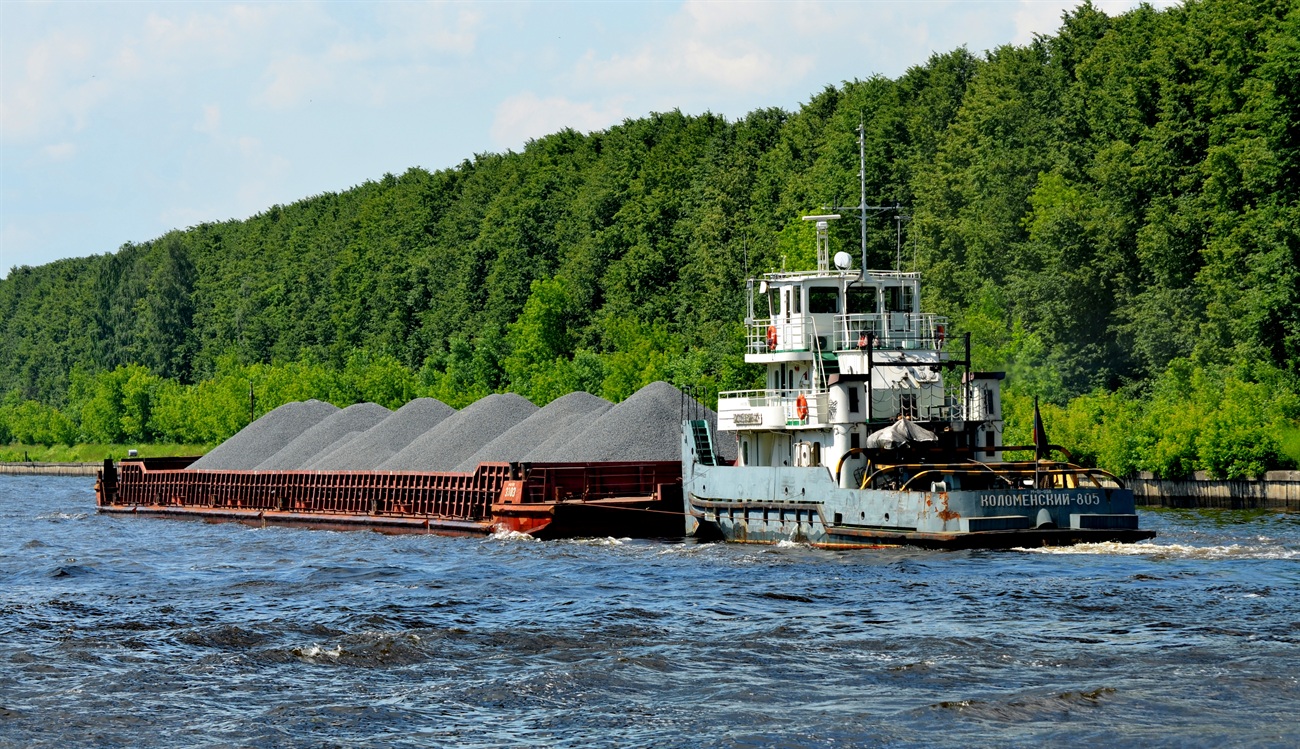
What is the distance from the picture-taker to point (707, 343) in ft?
316

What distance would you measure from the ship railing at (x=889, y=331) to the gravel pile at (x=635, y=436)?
870 cm

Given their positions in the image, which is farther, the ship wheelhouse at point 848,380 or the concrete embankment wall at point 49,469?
the concrete embankment wall at point 49,469

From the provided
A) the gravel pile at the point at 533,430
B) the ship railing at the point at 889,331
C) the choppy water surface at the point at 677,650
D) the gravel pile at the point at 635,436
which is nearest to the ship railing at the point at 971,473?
the choppy water surface at the point at 677,650

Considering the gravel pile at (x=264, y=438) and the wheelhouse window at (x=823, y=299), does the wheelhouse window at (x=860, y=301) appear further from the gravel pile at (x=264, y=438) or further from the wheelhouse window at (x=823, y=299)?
the gravel pile at (x=264, y=438)

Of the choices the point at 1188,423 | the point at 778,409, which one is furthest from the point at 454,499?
the point at 1188,423

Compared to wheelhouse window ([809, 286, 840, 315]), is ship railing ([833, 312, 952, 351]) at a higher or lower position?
lower

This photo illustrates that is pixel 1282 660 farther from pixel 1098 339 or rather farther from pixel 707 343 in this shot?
pixel 707 343

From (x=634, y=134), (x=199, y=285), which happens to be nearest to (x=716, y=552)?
(x=634, y=134)

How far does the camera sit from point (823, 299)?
42.7 m

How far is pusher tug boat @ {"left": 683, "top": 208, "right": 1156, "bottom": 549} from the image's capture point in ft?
116

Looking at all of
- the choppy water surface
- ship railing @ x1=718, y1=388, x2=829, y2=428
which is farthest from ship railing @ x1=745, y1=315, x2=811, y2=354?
the choppy water surface

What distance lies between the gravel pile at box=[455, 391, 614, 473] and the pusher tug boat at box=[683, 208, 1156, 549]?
11.3m

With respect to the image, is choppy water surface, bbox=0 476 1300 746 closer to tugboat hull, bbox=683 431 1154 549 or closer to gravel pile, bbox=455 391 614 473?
tugboat hull, bbox=683 431 1154 549

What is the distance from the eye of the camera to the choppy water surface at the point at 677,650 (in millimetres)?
19188
